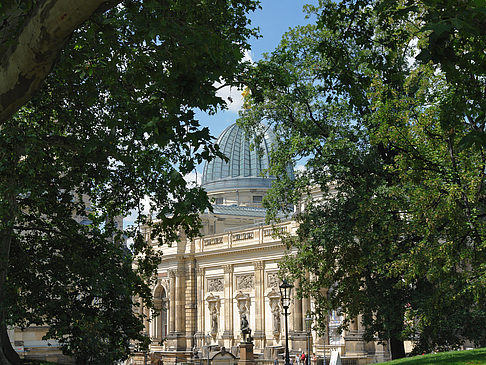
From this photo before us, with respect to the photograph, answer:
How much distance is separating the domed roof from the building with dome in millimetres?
5098

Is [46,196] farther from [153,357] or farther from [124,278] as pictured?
[153,357]

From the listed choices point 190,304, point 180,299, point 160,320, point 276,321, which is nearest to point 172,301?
point 180,299

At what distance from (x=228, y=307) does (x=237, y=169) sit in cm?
2383

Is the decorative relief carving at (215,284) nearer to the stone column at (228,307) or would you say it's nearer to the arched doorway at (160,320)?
the stone column at (228,307)

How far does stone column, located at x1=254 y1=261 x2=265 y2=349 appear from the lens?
157 ft

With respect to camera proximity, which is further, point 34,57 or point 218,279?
point 218,279

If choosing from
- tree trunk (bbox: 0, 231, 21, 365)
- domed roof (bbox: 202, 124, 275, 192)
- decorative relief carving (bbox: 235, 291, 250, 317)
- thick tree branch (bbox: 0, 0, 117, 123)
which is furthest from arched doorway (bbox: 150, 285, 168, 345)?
thick tree branch (bbox: 0, 0, 117, 123)

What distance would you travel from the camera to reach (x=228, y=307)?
52125mm

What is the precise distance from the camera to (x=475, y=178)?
15.1 m

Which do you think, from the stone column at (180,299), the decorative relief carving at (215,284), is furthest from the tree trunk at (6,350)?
the stone column at (180,299)

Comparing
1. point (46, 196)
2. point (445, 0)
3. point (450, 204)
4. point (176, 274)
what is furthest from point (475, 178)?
point (176, 274)

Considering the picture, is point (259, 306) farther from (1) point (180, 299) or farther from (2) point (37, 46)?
(2) point (37, 46)

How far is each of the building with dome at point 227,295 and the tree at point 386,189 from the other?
1809 centimetres

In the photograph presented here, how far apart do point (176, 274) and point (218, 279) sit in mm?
4928
